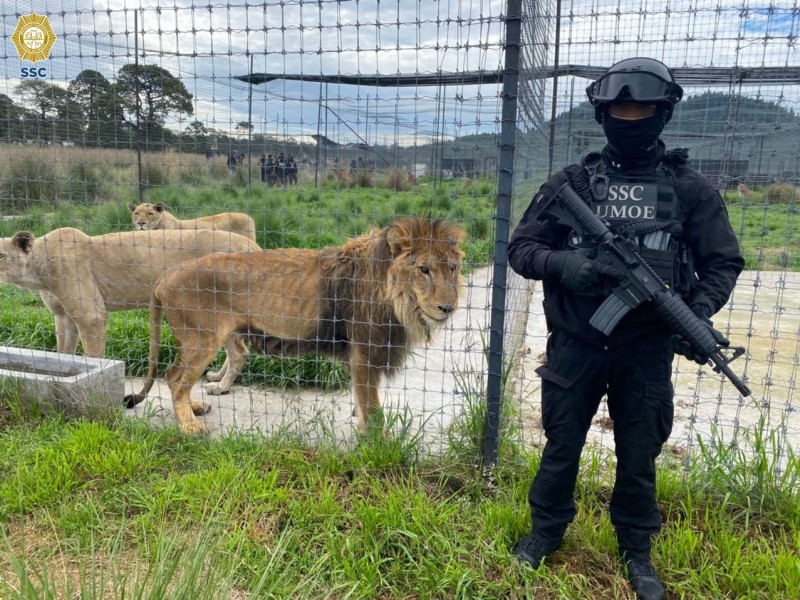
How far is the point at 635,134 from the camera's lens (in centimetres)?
254

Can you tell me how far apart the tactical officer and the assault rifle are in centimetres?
5

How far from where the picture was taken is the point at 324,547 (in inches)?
118

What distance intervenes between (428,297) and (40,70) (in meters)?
3.74

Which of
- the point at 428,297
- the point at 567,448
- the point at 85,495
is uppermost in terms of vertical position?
the point at 428,297

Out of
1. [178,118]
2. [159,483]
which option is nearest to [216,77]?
[178,118]

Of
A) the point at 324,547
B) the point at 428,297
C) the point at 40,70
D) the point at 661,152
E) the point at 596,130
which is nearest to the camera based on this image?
the point at 661,152

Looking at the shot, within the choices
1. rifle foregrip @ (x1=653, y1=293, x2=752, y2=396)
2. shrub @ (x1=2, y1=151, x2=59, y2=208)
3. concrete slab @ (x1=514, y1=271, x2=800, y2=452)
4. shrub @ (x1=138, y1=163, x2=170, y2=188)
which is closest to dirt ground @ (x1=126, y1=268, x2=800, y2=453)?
concrete slab @ (x1=514, y1=271, x2=800, y2=452)

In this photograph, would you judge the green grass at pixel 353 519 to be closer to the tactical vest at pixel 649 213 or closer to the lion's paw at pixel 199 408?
the lion's paw at pixel 199 408

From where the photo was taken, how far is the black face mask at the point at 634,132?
8.27 feet

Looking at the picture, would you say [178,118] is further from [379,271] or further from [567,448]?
[567,448]

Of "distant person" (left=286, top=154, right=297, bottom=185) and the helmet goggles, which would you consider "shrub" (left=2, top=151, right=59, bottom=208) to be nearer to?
"distant person" (left=286, top=154, right=297, bottom=185)
